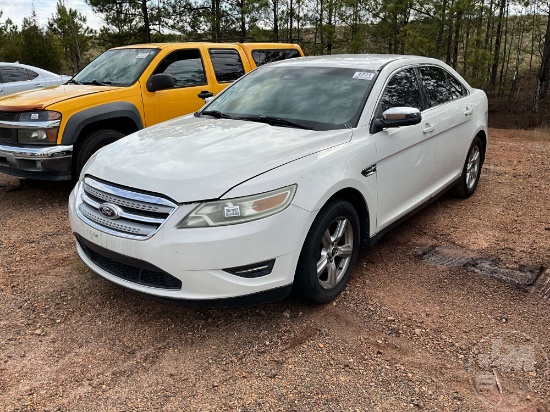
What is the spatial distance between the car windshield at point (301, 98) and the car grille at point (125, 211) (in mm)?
1385

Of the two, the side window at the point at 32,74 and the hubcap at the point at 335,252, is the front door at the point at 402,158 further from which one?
the side window at the point at 32,74

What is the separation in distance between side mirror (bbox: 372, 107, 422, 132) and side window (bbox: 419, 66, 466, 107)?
1158 millimetres

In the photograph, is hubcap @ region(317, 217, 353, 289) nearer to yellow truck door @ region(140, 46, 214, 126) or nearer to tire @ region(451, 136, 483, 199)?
tire @ region(451, 136, 483, 199)

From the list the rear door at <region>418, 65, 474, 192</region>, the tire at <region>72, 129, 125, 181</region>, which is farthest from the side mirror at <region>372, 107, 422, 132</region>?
the tire at <region>72, 129, 125, 181</region>

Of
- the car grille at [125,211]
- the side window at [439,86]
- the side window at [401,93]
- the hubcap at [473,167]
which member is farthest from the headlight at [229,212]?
the hubcap at [473,167]

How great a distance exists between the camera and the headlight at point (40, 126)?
17.6 feet

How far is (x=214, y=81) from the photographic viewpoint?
7.08 meters

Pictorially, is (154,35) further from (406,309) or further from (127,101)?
(406,309)

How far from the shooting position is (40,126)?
5371mm

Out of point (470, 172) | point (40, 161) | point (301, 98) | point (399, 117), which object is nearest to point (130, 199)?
point (301, 98)

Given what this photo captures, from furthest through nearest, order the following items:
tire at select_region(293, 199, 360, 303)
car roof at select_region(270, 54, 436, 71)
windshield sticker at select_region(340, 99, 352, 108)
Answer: car roof at select_region(270, 54, 436, 71), windshield sticker at select_region(340, 99, 352, 108), tire at select_region(293, 199, 360, 303)

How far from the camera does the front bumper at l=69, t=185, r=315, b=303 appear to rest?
2764 mm

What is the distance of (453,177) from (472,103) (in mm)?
972

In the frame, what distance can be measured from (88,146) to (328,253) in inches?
143
